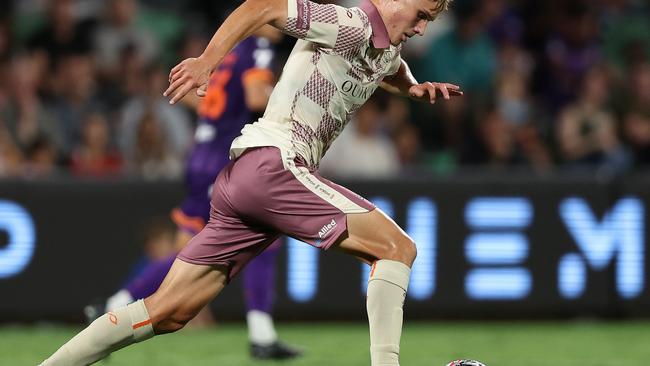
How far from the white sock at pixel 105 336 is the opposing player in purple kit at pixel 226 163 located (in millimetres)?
2249

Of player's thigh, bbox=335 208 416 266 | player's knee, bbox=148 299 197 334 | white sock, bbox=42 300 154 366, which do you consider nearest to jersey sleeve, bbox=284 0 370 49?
player's thigh, bbox=335 208 416 266

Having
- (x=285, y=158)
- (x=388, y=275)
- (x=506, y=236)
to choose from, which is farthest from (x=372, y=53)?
(x=506, y=236)

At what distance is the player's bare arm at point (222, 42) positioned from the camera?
198 inches

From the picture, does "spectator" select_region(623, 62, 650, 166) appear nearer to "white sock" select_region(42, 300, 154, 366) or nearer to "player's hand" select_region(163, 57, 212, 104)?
"white sock" select_region(42, 300, 154, 366)

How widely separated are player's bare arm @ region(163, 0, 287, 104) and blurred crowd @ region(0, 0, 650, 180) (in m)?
5.67

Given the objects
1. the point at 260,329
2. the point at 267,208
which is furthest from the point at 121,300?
the point at 267,208

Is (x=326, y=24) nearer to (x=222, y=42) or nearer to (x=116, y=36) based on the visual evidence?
(x=222, y=42)

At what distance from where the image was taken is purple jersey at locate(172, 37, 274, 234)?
8.15 m

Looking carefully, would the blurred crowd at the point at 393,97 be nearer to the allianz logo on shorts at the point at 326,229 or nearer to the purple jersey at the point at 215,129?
the purple jersey at the point at 215,129

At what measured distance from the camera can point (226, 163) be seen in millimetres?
8156

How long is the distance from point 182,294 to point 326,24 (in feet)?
4.30

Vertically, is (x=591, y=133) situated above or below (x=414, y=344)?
above

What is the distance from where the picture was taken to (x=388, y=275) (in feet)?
18.1

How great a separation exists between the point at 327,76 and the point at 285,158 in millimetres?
397
